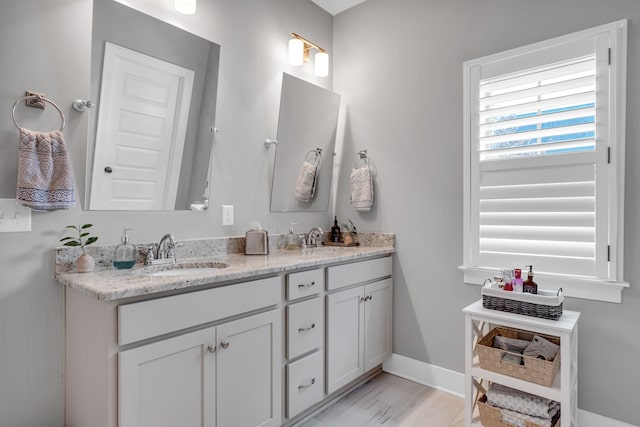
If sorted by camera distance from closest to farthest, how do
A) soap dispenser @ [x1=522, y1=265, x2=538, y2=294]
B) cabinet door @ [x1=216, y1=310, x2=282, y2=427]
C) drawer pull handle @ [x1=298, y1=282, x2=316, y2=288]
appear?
cabinet door @ [x1=216, y1=310, x2=282, y2=427], soap dispenser @ [x1=522, y1=265, x2=538, y2=294], drawer pull handle @ [x1=298, y1=282, x2=316, y2=288]

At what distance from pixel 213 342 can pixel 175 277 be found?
308 millimetres

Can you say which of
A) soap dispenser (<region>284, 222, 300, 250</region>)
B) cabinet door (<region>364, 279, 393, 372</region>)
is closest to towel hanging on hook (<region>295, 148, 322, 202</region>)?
soap dispenser (<region>284, 222, 300, 250</region>)

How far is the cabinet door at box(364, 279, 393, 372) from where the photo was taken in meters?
2.32

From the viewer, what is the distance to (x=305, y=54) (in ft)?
8.69

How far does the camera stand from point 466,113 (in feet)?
7.21

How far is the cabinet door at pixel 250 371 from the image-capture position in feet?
4.96

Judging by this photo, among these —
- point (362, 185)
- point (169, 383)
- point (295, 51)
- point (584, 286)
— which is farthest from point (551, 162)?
point (169, 383)

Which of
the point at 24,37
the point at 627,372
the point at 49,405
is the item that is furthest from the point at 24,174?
the point at 627,372

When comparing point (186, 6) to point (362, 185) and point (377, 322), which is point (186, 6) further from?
point (377, 322)

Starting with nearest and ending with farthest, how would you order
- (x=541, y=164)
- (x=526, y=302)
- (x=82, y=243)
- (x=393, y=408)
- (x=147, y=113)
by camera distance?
(x=82, y=243) → (x=526, y=302) → (x=147, y=113) → (x=541, y=164) → (x=393, y=408)

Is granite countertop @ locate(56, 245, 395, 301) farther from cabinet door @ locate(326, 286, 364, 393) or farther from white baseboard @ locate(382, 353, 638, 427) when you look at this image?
white baseboard @ locate(382, 353, 638, 427)

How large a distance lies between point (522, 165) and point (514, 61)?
0.59m

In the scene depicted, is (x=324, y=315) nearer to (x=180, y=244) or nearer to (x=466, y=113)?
(x=180, y=244)

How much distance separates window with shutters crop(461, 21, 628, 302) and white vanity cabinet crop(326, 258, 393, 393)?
57 cm
